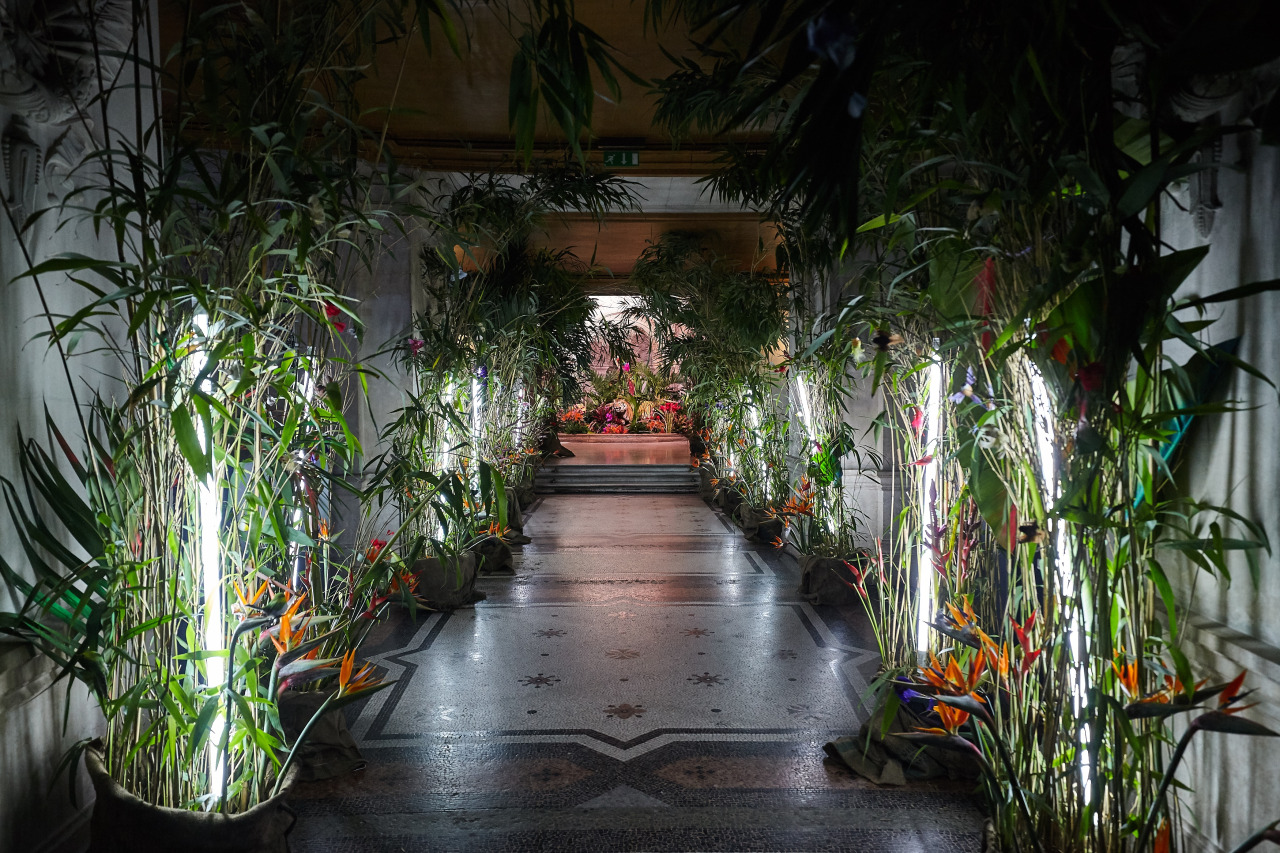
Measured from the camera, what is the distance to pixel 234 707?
1876 millimetres

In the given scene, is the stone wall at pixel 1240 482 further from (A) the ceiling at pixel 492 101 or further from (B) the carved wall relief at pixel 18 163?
(A) the ceiling at pixel 492 101

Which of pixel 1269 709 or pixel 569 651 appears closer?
pixel 1269 709

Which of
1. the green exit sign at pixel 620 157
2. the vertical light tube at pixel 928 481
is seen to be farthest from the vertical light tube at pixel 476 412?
the vertical light tube at pixel 928 481

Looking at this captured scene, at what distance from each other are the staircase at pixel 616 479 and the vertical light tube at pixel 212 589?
8298mm

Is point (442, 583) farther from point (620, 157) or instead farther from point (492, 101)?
Result: point (620, 157)

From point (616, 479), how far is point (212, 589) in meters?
8.91


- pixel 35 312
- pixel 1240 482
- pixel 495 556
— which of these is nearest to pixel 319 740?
pixel 35 312

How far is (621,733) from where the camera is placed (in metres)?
2.88

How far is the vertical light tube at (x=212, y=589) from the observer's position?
1.74 metres

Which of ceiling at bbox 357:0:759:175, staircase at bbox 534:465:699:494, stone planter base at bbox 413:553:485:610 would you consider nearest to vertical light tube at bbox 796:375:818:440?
ceiling at bbox 357:0:759:175

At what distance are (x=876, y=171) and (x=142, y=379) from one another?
1.80 meters

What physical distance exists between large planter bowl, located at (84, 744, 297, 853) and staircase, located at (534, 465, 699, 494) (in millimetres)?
8408

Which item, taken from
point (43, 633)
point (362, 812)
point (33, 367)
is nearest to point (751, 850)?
point (362, 812)

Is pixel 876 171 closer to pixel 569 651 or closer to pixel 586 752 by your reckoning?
pixel 586 752
